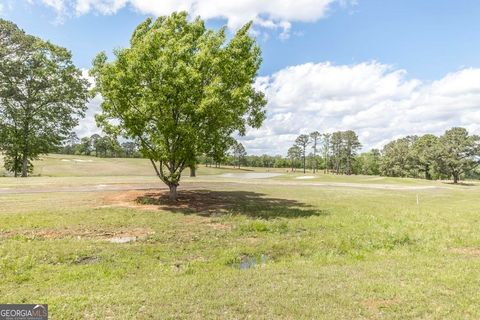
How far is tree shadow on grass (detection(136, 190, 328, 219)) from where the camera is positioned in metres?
19.3

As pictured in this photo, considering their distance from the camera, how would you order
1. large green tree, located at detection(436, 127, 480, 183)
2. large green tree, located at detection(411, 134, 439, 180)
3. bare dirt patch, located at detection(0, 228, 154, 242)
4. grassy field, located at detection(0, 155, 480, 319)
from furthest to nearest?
1. large green tree, located at detection(411, 134, 439, 180)
2. large green tree, located at detection(436, 127, 480, 183)
3. bare dirt patch, located at detection(0, 228, 154, 242)
4. grassy field, located at detection(0, 155, 480, 319)

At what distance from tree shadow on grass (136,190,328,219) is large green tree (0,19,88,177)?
2624 centimetres

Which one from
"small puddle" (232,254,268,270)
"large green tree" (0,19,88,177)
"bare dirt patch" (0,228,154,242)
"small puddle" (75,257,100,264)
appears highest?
"large green tree" (0,19,88,177)

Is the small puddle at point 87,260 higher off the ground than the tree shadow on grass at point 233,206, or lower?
lower

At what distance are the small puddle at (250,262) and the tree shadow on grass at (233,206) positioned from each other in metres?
6.57

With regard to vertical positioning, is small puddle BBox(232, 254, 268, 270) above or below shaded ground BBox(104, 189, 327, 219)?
below

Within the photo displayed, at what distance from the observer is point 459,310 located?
7012mm

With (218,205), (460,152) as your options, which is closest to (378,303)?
(218,205)

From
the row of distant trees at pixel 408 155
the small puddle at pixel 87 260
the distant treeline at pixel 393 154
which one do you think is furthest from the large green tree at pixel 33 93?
the small puddle at pixel 87 260

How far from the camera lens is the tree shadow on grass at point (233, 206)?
19297mm

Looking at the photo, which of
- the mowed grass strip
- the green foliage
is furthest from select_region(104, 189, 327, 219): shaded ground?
the green foliage

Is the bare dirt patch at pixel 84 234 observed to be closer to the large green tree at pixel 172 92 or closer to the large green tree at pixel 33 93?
the large green tree at pixel 172 92

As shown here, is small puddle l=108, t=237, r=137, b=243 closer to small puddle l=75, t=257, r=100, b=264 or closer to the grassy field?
the grassy field

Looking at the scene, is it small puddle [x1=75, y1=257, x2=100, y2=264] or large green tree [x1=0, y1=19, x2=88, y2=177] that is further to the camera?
large green tree [x1=0, y1=19, x2=88, y2=177]
